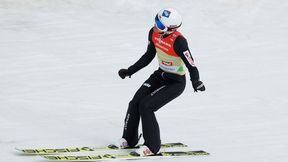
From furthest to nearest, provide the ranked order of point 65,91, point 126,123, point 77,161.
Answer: point 65,91, point 126,123, point 77,161

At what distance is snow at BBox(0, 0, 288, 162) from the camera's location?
10422mm

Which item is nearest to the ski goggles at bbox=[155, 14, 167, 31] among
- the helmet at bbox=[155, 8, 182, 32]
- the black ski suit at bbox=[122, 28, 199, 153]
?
the helmet at bbox=[155, 8, 182, 32]

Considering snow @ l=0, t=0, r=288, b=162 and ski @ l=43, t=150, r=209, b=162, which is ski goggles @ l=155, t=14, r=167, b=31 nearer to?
ski @ l=43, t=150, r=209, b=162

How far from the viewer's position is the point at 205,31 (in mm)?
16688

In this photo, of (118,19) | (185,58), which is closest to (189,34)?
(118,19)

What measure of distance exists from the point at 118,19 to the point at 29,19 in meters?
2.17

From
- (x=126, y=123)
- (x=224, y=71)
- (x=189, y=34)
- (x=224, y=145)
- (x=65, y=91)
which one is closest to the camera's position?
(x=126, y=123)

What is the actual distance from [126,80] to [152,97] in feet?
13.6

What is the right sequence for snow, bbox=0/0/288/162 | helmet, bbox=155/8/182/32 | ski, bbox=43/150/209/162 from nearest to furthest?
ski, bbox=43/150/209/162, helmet, bbox=155/8/182/32, snow, bbox=0/0/288/162

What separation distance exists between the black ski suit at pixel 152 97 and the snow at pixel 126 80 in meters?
0.68

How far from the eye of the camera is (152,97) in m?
9.28

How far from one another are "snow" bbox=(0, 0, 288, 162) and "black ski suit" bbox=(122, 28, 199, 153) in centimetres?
68

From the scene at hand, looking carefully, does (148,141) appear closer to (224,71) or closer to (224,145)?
(224,145)

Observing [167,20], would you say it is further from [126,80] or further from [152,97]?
[126,80]
